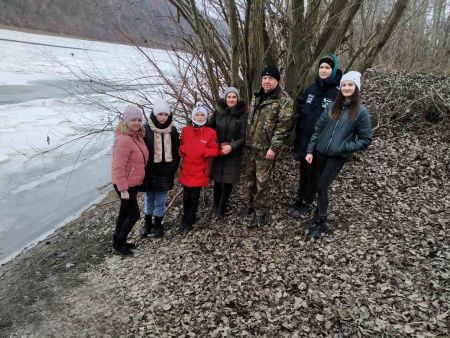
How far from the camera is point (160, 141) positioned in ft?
14.1

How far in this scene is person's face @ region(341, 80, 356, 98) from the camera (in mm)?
3701

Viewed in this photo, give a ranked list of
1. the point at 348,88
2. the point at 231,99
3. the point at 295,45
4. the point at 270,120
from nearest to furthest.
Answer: the point at 348,88 < the point at 270,120 < the point at 231,99 < the point at 295,45

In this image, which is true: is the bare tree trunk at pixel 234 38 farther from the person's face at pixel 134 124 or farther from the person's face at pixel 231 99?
the person's face at pixel 134 124

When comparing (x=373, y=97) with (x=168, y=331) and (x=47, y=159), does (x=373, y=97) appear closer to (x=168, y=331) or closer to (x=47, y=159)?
(x=168, y=331)

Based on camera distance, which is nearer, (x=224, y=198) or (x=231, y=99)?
(x=231, y=99)

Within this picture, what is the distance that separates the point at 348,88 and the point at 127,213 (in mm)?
2833

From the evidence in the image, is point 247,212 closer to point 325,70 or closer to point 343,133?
point 343,133

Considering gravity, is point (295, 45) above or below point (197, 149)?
above

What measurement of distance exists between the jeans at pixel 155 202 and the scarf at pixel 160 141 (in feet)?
1.76

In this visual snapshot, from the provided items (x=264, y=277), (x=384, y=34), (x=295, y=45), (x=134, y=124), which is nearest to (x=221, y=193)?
(x=264, y=277)

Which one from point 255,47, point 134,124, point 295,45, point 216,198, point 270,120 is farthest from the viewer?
point 295,45

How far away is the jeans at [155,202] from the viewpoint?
4691 millimetres

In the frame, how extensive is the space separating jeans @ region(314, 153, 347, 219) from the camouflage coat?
0.51m

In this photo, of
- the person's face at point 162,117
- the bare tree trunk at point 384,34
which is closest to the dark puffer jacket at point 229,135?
the person's face at point 162,117
